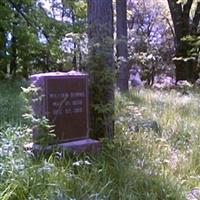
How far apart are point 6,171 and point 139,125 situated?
9.71 ft

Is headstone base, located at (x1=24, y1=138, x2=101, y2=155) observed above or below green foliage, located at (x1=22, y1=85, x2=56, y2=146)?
below

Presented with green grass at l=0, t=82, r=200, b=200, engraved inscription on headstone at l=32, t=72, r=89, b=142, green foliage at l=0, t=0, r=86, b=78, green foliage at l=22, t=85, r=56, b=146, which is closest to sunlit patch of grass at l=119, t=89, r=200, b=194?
green grass at l=0, t=82, r=200, b=200

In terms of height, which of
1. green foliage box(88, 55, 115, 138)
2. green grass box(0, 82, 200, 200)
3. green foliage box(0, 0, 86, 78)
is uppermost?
green foliage box(0, 0, 86, 78)

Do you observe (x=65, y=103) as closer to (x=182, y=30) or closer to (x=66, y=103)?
(x=66, y=103)

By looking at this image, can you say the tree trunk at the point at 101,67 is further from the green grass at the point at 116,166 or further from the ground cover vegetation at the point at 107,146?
the green grass at the point at 116,166

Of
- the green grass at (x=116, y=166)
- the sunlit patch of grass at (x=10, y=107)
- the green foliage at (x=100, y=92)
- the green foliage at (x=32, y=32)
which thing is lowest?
the green grass at (x=116, y=166)

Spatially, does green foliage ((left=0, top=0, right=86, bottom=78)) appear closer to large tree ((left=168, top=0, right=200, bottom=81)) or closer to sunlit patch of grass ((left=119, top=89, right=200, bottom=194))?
sunlit patch of grass ((left=119, top=89, right=200, bottom=194))

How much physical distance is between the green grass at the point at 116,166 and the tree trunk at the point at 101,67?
0.29 m

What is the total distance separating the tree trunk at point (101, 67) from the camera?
4918 millimetres

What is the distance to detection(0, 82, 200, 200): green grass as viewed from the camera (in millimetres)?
3318

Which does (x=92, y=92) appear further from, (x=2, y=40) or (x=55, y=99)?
(x=2, y=40)

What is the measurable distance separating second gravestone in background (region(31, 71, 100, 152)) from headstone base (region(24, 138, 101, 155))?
0.08 m

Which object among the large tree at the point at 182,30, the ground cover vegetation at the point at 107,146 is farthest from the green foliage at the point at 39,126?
the large tree at the point at 182,30

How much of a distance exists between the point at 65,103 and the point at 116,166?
0.98 meters
